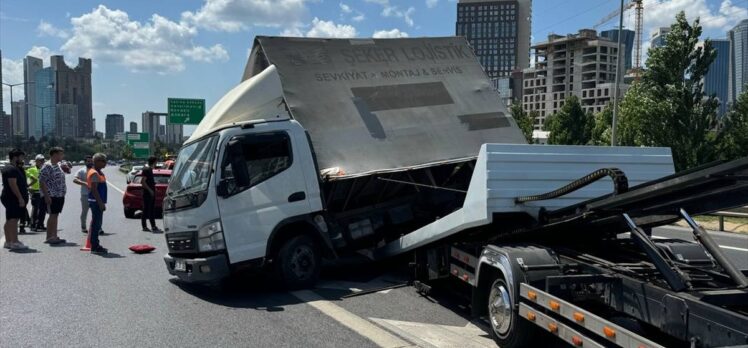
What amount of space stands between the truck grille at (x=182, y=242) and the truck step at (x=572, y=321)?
4062 mm

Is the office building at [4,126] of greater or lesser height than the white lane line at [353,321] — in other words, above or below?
above

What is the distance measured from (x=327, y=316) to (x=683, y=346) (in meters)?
3.54

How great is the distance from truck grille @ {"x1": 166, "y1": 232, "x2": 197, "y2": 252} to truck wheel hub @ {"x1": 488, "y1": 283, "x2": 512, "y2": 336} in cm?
362

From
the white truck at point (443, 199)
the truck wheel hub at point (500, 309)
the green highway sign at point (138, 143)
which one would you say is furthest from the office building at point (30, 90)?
the truck wheel hub at point (500, 309)

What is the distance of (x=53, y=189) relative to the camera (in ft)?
38.9

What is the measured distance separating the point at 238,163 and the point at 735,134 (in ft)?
74.5

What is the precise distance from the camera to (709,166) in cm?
359

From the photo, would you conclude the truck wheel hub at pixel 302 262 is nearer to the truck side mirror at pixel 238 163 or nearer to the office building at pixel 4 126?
the truck side mirror at pixel 238 163

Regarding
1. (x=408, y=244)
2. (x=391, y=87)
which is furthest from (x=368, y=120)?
(x=408, y=244)

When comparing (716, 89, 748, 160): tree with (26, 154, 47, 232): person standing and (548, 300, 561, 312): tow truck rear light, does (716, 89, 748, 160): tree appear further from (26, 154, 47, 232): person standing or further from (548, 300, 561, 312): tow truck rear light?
(26, 154, 47, 232): person standing

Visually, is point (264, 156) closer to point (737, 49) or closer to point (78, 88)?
point (737, 49)

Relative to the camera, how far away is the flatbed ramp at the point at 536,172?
5520mm

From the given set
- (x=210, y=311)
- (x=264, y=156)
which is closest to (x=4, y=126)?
(x=264, y=156)

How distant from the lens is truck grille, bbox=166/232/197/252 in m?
7.13
